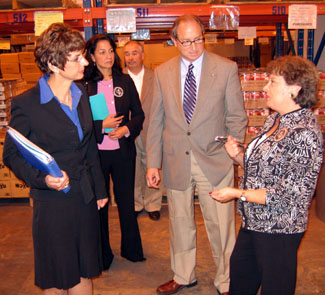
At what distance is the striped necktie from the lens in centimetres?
240

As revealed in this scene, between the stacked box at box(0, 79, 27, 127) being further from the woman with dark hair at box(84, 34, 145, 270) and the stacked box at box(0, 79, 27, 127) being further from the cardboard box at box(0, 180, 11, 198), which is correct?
the woman with dark hair at box(84, 34, 145, 270)

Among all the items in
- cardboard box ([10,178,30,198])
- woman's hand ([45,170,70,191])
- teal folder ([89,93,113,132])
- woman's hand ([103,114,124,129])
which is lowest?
cardboard box ([10,178,30,198])

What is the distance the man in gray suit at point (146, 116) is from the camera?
3.99m

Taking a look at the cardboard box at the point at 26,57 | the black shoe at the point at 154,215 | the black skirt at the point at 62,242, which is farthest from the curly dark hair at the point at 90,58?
the cardboard box at the point at 26,57

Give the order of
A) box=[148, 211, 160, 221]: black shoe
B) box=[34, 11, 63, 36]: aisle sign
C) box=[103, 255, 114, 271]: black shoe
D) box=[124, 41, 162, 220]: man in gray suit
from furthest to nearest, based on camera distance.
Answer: box=[148, 211, 160, 221]: black shoe, box=[124, 41, 162, 220]: man in gray suit, box=[34, 11, 63, 36]: aisle sign, box=[103, 255, 114, 271]: black shoe

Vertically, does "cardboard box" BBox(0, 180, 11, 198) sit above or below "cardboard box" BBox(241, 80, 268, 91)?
below

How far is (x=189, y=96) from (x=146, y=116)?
5.33 ft

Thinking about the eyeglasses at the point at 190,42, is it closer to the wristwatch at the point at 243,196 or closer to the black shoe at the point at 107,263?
the wristwatch at the point at 243,196

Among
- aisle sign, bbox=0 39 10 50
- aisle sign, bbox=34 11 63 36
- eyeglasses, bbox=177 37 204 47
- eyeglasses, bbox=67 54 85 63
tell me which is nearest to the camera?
eyeglasses, bbox=67 54 85 63

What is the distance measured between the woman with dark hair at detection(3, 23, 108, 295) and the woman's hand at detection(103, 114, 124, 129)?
2.33ft

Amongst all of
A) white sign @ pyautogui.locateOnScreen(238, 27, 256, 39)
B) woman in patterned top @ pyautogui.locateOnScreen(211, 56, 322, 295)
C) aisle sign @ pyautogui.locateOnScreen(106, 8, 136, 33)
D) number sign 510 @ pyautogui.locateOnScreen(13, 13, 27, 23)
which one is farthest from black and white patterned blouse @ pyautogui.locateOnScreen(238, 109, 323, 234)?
white sign @ pyautogui.locateOnScreen(238, 27, 256, 39)

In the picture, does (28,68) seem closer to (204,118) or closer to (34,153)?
(204,118)

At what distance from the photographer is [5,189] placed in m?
4.64

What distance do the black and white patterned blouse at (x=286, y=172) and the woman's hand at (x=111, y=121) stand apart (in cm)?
119
